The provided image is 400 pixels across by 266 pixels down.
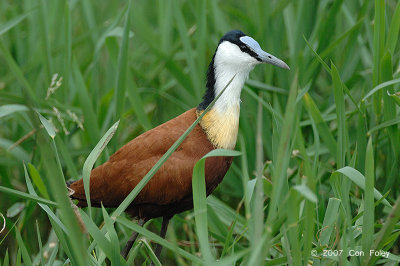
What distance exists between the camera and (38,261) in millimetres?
2914

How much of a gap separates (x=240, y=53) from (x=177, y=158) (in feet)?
2.10

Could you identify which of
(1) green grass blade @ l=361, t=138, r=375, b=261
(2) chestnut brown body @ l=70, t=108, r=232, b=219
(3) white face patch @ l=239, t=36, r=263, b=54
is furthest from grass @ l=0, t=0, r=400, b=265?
(3) white face patch @ l=239, t=36, r=263, b=54

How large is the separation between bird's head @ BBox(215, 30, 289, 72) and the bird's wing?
1.25 ft

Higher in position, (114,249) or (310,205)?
(310,205)

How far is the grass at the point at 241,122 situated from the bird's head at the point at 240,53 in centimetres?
23

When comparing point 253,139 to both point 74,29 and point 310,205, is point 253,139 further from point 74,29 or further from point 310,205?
point 74,29

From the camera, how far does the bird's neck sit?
9.55ft

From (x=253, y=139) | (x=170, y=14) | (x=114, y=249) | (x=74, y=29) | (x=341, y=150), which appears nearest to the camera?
(x=114, y=249)

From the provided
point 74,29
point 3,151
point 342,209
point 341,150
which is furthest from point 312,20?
point 74,29

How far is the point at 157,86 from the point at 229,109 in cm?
133

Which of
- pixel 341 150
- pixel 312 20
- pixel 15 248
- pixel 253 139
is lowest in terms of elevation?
pixel 15 248

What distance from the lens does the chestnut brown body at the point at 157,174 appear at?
273cm

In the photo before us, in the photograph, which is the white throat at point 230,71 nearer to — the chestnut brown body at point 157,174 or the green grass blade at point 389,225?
the chestnut brown body at point 157,174

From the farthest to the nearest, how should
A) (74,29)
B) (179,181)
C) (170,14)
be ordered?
(74,29) → (170,14) → (179,181)
